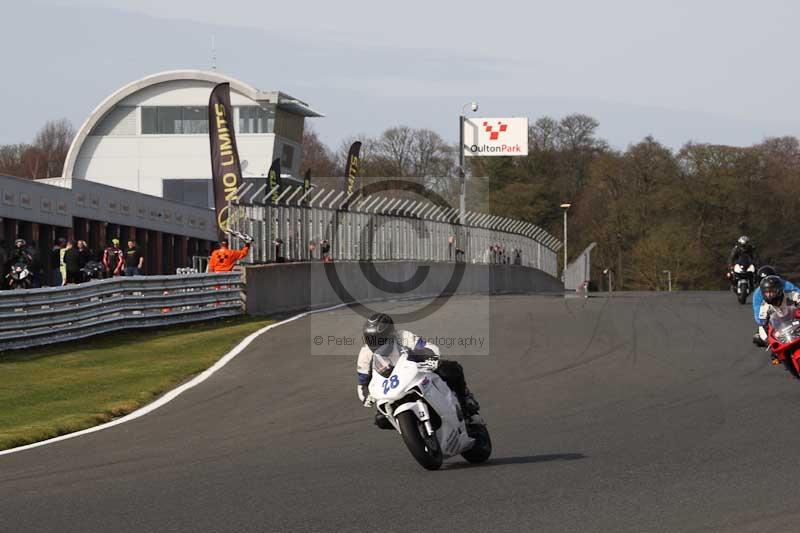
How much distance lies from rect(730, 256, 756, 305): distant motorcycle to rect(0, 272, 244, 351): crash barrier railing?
11960 millimetres

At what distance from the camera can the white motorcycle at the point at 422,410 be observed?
9.38 metres

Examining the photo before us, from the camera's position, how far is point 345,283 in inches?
1302

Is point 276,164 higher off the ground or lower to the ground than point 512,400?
higher

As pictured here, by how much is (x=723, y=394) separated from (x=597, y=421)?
2.88 m

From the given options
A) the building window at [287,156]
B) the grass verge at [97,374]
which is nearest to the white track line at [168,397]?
the grass verge at [97,374]

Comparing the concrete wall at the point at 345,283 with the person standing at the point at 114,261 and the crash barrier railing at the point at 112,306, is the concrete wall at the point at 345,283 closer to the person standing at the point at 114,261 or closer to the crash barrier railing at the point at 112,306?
the crash barrier railing at the point at 112,306

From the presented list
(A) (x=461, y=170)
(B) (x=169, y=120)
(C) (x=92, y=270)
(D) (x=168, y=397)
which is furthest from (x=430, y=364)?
(B) (x=169, y=120)

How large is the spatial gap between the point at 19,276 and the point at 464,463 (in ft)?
56.1

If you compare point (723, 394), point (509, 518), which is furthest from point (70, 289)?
point (509, 518)

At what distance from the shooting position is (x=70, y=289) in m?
22.5

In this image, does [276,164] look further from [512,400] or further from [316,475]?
[316,475]

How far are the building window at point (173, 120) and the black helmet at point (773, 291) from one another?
6454cm

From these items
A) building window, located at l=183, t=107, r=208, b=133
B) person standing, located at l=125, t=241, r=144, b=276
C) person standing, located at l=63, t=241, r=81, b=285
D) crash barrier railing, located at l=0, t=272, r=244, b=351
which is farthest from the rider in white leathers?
building window, located at l=183, t=107, r=208, b=133

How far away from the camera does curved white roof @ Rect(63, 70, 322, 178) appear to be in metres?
75.9
